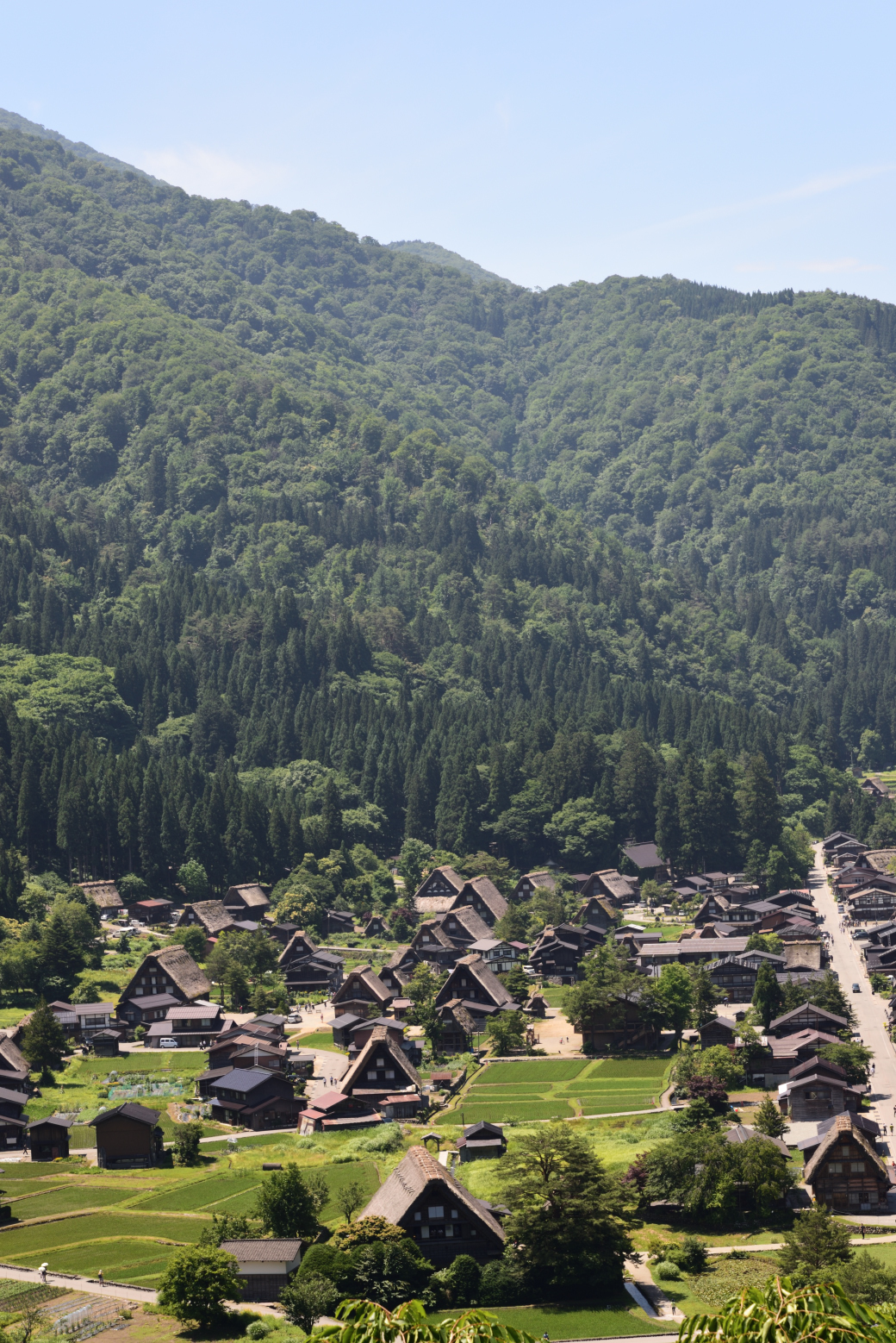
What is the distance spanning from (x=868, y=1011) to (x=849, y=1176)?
34320mm

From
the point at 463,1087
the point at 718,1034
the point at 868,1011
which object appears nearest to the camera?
the point at 463,1087

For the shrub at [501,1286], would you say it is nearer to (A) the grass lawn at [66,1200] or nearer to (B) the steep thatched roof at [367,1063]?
(A) the grass lawn at [66,1200]

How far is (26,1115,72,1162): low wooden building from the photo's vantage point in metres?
69.3

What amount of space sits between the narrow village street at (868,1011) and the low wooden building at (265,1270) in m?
22.9

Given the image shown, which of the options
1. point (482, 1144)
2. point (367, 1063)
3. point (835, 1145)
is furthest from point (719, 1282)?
point (367, 1063)

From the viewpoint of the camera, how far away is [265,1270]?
52.4 metres

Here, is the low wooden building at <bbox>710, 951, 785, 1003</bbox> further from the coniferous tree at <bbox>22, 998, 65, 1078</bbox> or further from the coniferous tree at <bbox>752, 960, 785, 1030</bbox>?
the coniferous tree at <bbox>22, 998, 65, 1078</bbox>

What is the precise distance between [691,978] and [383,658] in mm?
104312

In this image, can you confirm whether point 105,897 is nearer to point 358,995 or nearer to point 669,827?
point 358,995

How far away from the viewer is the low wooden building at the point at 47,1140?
6931 cm

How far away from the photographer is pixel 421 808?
151125 mm

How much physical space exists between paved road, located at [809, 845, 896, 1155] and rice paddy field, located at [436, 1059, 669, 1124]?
11259mm

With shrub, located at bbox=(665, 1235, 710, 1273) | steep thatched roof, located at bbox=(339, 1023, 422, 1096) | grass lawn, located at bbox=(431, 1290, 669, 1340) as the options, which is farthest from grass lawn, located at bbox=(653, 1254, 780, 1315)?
steep thatched roof, located at bbox=(339, 1023, 422, 1096)

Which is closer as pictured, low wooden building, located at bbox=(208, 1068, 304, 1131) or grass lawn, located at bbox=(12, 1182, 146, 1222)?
grass lawn, located at bbox=(12, 1182, 146, 1222)
